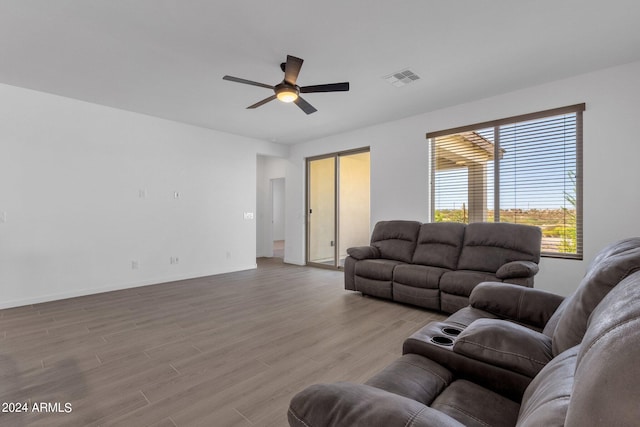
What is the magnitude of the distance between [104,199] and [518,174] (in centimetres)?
611

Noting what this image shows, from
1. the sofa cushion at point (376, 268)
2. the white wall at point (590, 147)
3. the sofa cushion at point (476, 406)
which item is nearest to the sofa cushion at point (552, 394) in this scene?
the sofa cushion at point (476, 406)

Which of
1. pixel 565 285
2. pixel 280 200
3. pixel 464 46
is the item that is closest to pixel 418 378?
pixel 464 46

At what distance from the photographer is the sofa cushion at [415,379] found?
117 centimetres

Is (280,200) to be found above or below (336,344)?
above

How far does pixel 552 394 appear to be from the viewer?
75 cm

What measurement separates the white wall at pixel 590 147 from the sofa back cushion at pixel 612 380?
156 inches

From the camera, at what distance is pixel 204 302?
3.93 metres

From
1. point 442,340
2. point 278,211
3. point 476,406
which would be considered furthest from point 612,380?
point 278,211

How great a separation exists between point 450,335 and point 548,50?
3.18 meters

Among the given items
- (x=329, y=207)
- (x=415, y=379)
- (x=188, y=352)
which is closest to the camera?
(x=415, y=379)

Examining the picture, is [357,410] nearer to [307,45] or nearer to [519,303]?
[519,303]

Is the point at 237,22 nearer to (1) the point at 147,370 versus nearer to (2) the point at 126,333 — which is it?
(1) the point at 147,370

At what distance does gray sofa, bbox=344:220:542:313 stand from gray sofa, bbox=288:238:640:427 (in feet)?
4.69

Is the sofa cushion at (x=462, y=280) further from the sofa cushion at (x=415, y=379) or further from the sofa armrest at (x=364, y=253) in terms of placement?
the sofa cushion at (x=415, y=379)
